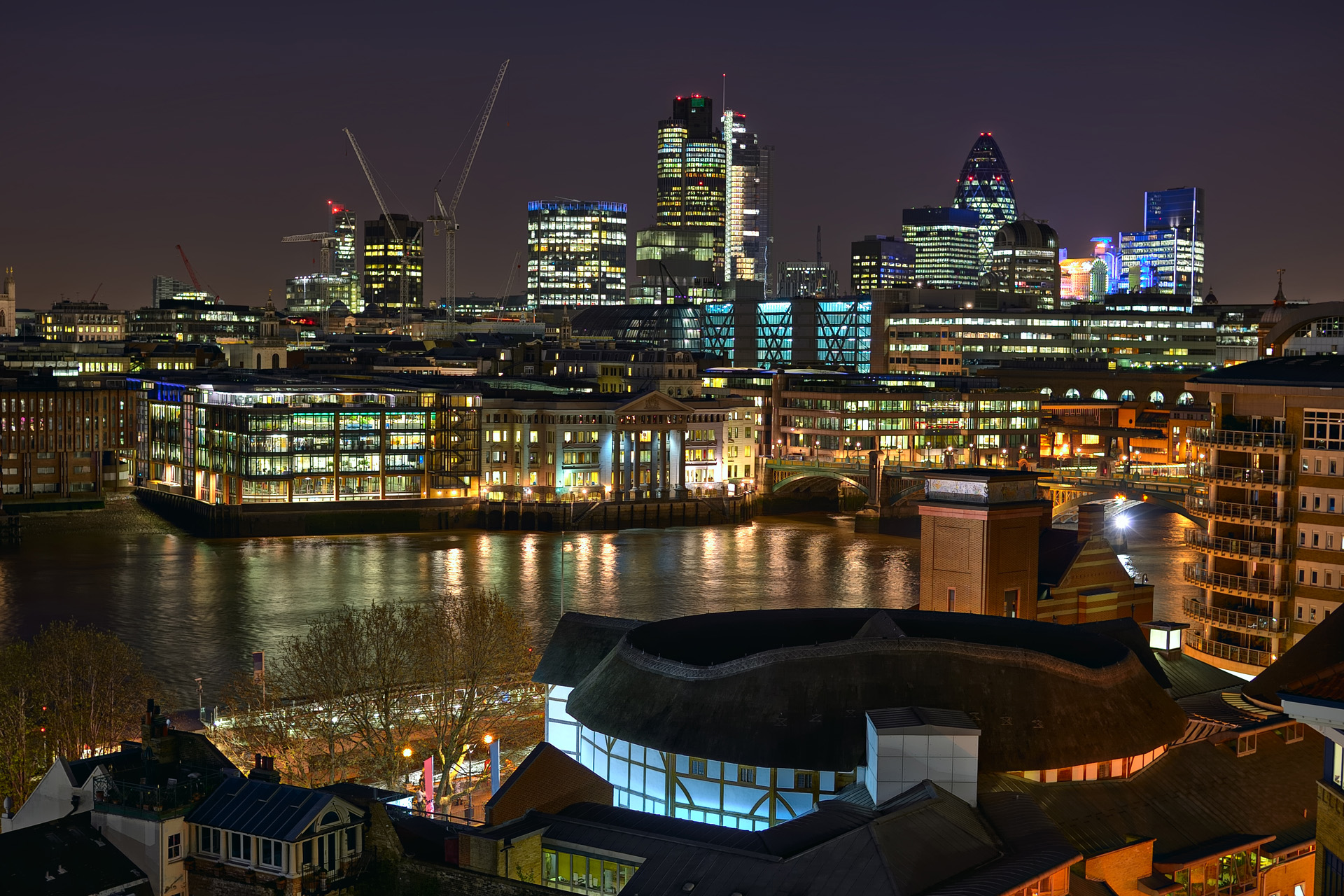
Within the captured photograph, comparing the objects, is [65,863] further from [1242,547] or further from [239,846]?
[1242,547]

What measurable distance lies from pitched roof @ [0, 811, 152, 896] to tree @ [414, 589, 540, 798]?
7377 millimetres

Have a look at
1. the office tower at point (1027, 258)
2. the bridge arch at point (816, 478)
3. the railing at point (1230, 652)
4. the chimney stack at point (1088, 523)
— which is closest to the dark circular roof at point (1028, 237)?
the office tower at point (1027, 258)

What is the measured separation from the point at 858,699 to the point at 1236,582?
489 inches

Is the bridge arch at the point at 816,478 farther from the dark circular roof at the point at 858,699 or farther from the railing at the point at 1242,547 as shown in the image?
the dark circular roof at the point at 858,699

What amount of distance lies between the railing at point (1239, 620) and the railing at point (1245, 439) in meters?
3.00

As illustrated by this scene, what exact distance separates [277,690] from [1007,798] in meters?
14.9

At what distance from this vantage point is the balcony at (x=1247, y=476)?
1148 inches

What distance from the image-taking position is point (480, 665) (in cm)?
2764

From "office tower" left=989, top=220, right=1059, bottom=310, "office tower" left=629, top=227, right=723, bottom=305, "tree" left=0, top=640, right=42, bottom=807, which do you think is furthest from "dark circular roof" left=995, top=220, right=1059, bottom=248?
A: "tree" left=0, top=640, right=42, bottom=807

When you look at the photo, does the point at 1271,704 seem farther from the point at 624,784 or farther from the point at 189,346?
the point at 189,346

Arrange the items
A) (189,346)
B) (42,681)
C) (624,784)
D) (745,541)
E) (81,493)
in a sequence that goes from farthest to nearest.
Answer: (189,346)
(81,493)
(745,541)
(42,681)
(624,784)

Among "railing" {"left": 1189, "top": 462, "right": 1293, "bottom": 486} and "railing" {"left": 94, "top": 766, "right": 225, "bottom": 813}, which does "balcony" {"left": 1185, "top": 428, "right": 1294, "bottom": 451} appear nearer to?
"railing" {"left": 1189, "top": 462, "right": 1293, "bottom": 486}

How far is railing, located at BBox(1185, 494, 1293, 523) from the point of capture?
29.2 m

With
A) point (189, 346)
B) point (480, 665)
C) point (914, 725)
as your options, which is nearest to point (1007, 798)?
point (914, 725)
